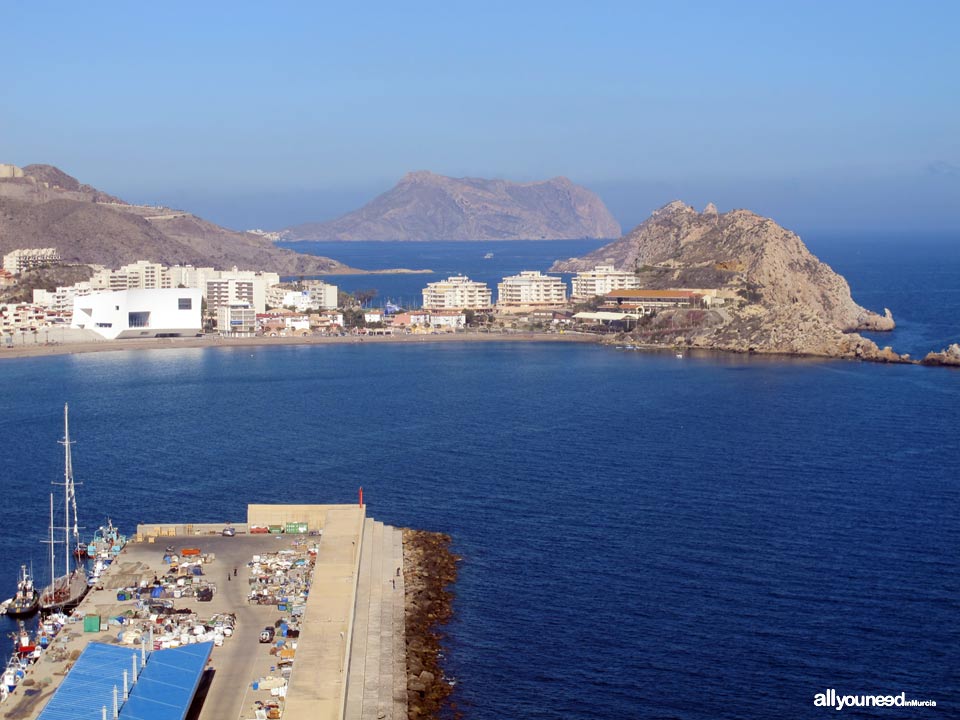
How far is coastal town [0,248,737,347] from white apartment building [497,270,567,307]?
53 mm

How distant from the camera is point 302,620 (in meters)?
12.9

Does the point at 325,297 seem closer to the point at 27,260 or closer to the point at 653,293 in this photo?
the point at 653,293

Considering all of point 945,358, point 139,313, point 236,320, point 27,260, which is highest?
point 27,260

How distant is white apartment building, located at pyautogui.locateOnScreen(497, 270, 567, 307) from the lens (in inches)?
2114

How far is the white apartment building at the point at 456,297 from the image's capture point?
52.0 meters

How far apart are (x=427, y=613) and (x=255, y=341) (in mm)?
31554

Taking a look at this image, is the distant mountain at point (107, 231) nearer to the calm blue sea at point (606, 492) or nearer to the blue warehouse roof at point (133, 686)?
the calm blue sea at point (606, 492)

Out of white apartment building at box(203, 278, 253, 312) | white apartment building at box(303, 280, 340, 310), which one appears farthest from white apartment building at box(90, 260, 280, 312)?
white apartment building at box(303, 280, 340, 310)

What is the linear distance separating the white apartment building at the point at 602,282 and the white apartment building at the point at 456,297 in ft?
13.4

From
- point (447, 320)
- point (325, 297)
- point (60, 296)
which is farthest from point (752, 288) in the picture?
point (60, 296)

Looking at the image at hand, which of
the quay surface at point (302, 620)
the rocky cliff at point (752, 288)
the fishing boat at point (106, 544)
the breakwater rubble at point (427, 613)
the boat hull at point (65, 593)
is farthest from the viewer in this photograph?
the rocky cliff at point (752, 288)

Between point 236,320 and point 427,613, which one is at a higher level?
point 236,320

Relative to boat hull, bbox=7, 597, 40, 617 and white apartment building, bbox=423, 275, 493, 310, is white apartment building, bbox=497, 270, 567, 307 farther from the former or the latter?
boat hull, bbox=7, 597, 40, 617

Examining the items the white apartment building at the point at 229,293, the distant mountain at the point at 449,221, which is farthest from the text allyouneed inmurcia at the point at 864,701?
the distant mountain at the point at 449,221
